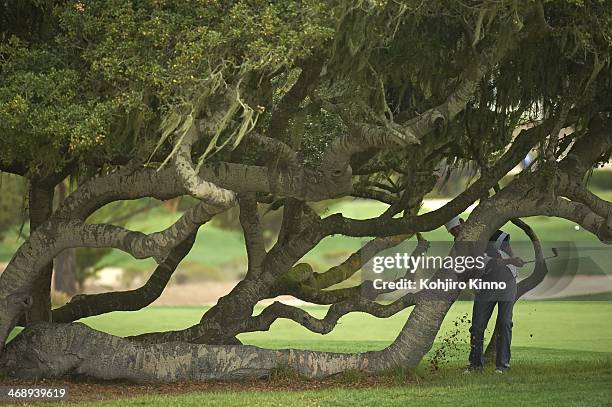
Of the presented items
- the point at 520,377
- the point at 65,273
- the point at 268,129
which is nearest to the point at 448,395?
the point at 520,377

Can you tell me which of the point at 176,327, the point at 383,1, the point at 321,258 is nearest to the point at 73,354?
the point at 383,1

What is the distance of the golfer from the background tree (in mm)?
288

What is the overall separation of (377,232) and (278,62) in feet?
11.7

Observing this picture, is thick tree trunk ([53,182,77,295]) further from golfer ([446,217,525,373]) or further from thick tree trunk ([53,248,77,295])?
golfer ([446,217,525,373])

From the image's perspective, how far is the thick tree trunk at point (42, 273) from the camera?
531 inches

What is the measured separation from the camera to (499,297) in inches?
480

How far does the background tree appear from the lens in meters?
10.1

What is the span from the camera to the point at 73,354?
38.9ft

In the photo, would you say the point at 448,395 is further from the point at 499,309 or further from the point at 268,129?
the point at 268,129

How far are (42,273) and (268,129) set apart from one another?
3.47 metres

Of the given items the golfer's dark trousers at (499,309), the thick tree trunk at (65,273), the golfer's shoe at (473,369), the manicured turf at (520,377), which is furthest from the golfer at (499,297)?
the thick tree trunk at (65,273)

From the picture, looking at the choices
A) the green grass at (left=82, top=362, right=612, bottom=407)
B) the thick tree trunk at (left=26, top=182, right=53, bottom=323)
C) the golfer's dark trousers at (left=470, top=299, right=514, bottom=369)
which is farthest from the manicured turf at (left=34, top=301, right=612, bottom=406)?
the thick tree trunk at (left=26, top=182, right=53, bottom=323)

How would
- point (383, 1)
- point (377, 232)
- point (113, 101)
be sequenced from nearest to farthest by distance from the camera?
point (383, 1) → point (113, 101) → point (377, 232)

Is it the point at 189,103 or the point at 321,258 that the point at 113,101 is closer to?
the point at 189,103
